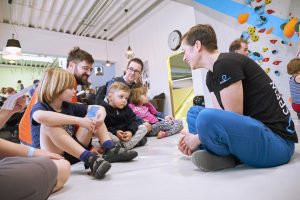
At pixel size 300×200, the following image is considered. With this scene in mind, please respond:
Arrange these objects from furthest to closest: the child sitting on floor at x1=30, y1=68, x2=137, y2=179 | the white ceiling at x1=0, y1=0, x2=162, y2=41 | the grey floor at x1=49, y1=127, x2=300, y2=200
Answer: the white ceiling at x1=0, y1=0, x2=162, y2=41 < the child sitting on floor at x1=30, y1=68, x2=137, y2=179 < the grey floor at x1=49, y1=127, x2=300, y2=200

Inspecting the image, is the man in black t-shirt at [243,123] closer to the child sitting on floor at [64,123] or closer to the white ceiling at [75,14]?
the child sitting on floor at [64,123]

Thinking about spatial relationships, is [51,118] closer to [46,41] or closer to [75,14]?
[75,14]

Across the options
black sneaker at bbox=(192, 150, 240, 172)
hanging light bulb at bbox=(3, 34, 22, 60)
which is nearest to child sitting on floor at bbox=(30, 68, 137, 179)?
black sneaker at bbox=(192, 150, 240, 172)

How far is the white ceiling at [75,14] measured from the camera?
18.4 feet

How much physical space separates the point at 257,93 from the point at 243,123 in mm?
207

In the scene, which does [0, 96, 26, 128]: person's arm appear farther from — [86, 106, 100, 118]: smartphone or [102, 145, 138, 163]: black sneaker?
[102, 145, 138, 163]: black sneaker

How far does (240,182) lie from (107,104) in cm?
154

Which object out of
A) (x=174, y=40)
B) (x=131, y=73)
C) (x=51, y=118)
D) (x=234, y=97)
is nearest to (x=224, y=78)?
(x=234, y=97)

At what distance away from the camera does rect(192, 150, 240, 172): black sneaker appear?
111 cm

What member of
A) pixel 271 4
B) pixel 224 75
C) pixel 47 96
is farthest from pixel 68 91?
pixel 271 4

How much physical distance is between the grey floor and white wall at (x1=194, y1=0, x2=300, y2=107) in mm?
2907

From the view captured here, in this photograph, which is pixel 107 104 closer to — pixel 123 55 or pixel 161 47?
pixel 161 47

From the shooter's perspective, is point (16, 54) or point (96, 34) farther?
point (96, 34)

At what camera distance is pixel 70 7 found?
5.84m
